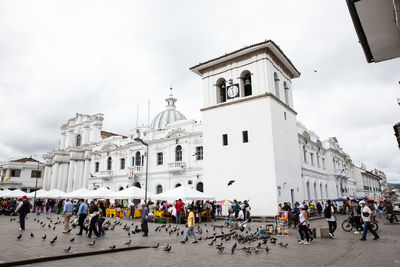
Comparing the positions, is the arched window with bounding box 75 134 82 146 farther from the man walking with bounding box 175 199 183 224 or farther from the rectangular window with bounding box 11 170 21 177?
the man walking with bounding box 175 199 183 224

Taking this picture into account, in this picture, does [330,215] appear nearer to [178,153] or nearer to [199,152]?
[199,152]

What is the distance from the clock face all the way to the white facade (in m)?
45.5

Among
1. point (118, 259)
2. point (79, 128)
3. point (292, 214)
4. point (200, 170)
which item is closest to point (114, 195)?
point (200, 170)

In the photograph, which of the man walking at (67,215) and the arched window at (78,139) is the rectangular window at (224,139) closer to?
the man walking at (67,215)

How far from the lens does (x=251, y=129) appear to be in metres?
23.1

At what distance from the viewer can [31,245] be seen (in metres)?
9.41

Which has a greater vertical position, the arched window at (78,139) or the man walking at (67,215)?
the arched window at (78,139)

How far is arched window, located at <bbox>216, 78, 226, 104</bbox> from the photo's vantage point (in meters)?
26.2

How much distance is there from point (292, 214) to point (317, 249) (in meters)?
8.30

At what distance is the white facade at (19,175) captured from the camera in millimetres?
53150

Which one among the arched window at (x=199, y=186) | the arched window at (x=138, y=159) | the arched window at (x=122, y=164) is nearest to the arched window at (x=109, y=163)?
the arched window at (x=122, y=164)

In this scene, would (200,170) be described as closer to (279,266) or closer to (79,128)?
(279,266)

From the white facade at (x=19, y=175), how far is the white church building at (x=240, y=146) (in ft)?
86.3

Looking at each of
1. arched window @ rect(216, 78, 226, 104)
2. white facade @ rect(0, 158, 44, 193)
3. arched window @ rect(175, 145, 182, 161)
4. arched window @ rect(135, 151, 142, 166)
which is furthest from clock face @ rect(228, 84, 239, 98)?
white facade @ rect(0, 158, 44, 193)
